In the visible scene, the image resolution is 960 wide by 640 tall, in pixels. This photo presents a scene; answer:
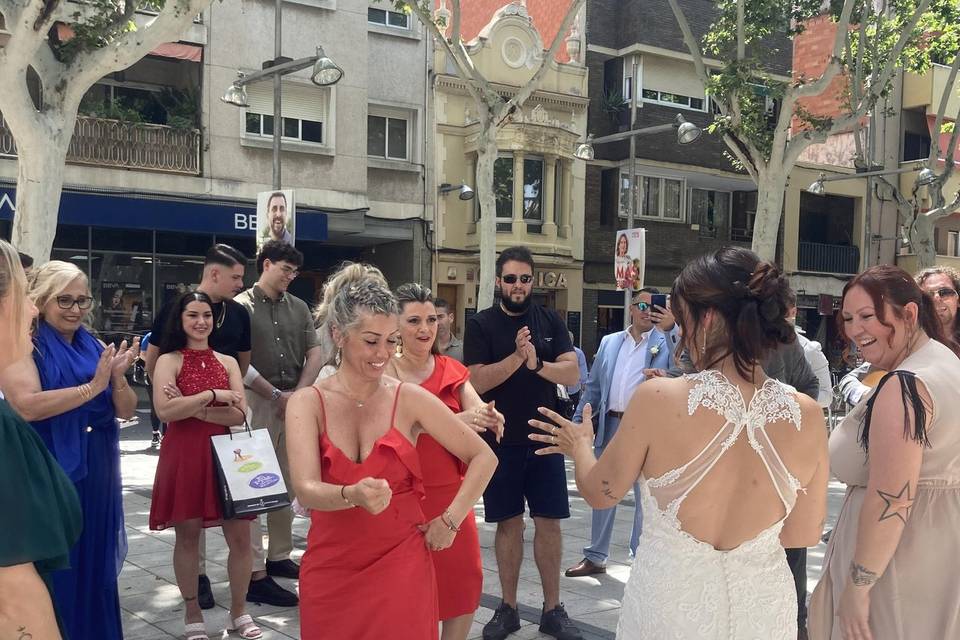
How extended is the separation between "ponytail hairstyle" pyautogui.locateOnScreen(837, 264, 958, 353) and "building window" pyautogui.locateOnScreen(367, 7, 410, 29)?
2074cm

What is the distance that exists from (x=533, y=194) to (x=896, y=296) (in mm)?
22256

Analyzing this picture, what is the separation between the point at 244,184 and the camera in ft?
67.6

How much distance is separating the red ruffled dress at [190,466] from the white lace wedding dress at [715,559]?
119 inches

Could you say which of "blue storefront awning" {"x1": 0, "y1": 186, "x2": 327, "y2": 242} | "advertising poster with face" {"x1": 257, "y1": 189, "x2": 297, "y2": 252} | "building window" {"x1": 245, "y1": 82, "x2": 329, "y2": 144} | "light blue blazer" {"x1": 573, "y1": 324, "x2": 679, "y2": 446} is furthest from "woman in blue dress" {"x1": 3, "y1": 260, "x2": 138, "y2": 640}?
"building window" {"x1": 245, "y1": 82, "x2": 329, "y2": 144}

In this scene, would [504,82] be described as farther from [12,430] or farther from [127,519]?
[12,430]

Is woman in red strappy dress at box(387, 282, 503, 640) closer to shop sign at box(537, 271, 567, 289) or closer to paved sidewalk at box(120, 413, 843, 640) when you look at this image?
paved sidewalk at box(120, 413, 843, 640)

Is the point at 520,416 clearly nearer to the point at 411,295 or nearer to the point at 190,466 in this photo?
the point at 411,295

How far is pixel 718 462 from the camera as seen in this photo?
2.79m

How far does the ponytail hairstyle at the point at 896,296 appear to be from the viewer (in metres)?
3.25

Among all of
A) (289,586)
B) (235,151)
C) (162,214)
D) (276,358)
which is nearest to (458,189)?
(235,151)

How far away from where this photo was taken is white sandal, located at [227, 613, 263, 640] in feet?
17.1

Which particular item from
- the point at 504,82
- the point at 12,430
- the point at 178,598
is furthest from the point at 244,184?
the point at 12,430

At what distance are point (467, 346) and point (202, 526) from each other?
1.85 metres

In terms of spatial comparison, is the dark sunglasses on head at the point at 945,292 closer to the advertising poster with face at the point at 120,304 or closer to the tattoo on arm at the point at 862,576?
the tattoo on arm at the point at 862,576
